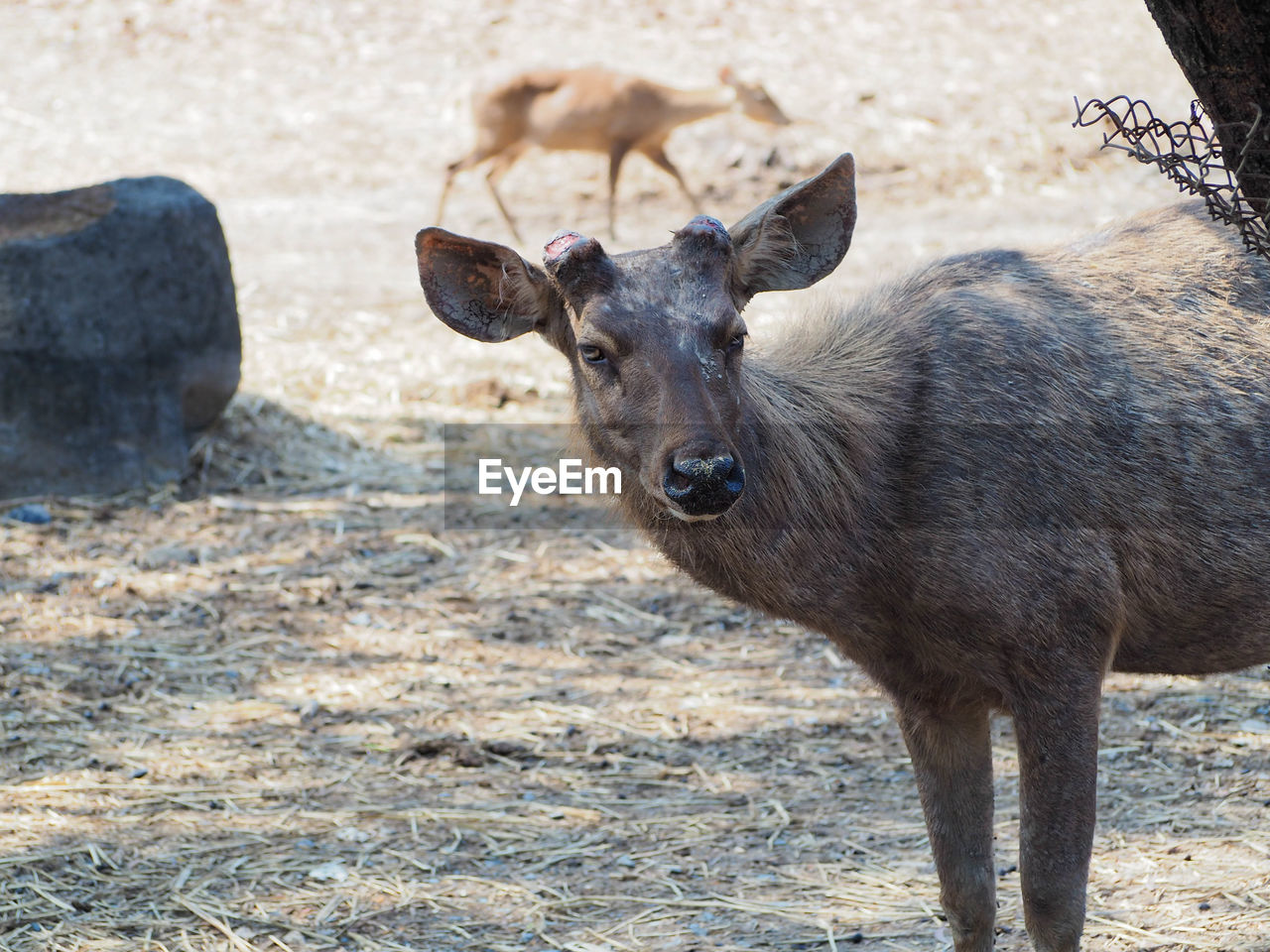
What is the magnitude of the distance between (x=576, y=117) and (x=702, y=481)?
11170 mm

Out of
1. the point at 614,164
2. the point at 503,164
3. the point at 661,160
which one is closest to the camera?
the point at 614,164

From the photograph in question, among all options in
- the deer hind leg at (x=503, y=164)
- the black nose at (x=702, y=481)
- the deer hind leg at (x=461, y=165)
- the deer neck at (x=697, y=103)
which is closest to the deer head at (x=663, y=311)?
the black nose at (x=702, y=481)

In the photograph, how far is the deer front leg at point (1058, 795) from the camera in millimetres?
3471

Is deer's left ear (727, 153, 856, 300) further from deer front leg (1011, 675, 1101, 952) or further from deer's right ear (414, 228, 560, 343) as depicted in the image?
deer front leg (1011, 675, 1101, 952)

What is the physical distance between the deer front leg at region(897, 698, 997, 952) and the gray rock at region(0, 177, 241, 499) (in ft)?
17.8

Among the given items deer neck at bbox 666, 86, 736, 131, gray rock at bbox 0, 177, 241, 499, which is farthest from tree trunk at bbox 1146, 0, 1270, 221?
deer neck at bbox 666, 86, 736, 131

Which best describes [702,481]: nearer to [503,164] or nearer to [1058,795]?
[1058,795]

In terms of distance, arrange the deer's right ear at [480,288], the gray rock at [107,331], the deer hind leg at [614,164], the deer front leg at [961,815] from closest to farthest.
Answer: the deer's right ear at [480,288]
the deer front leg at [961,815]
the gray rock at [107,331]
the deer hind leg at [614,164]

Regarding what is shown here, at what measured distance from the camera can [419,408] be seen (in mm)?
9250

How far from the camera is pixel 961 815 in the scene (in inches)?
155

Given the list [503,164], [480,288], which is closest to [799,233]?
[480,288]

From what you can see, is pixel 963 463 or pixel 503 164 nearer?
pixel 963 463

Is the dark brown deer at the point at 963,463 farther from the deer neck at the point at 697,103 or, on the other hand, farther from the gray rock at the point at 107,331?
the deer neck at the point at 697,103

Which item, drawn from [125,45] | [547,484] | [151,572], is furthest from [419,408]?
[125,45]
